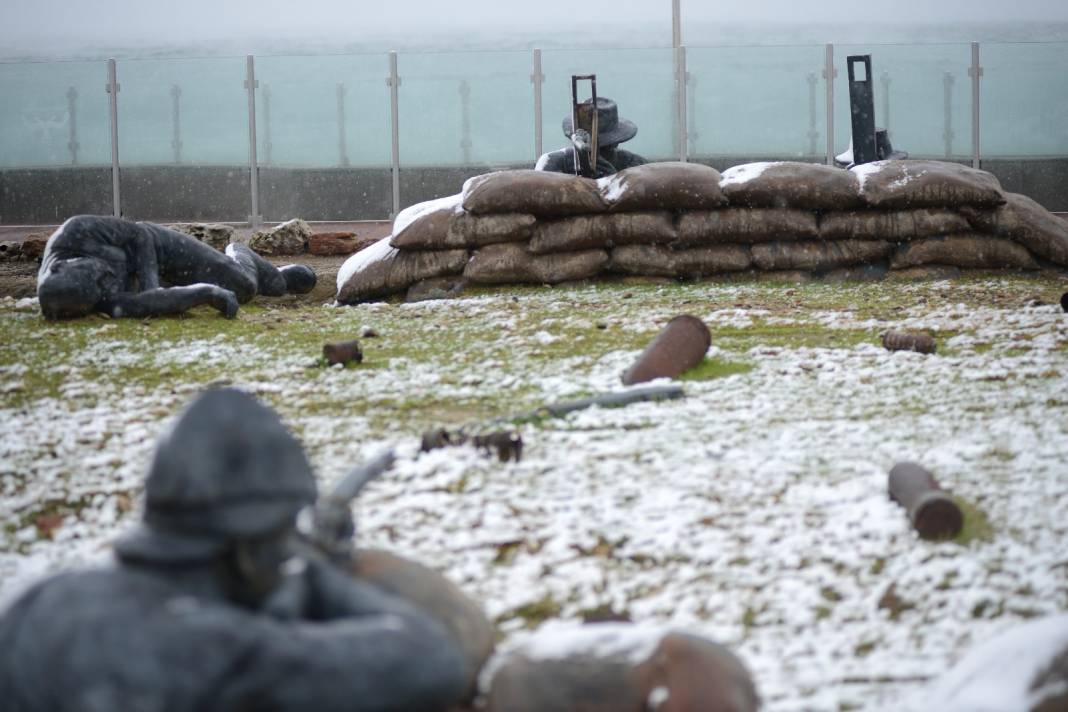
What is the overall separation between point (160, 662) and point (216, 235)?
931cm

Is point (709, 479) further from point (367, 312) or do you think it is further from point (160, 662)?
point (367, 312)

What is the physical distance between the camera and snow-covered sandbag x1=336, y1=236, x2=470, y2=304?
7328 mm

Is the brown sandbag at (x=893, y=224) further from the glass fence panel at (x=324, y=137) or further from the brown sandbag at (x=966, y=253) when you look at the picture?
the glass fence panel at (x=324, y=137)

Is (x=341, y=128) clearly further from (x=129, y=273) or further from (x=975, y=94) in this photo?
(x=975, y=94)

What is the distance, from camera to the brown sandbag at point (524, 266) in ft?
23.9

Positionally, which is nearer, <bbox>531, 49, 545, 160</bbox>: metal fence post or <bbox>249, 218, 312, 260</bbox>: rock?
<bbox>249, 218, 312, 260</bbox>: rock

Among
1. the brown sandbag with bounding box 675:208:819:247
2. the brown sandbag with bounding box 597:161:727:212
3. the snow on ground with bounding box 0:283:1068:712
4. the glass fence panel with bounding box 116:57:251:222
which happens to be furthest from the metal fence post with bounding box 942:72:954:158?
the snow on ground with bounding box 0:283:1068:712

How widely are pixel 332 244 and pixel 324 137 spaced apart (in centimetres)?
201

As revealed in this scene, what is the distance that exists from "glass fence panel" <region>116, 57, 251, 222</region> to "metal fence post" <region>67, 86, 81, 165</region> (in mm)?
481

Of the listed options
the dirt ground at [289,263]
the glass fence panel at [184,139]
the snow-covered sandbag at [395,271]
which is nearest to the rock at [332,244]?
the dirt ground at [289,263]

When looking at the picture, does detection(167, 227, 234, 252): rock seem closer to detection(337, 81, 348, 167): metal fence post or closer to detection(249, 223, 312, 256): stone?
detection(249, 223, 312, 256): stone

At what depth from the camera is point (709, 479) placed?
2824mm

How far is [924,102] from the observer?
1177cm

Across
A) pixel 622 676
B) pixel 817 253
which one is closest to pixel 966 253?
pixel 817 253
